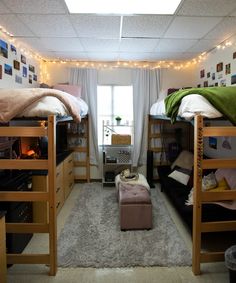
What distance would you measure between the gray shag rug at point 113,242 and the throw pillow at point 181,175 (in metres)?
0.54

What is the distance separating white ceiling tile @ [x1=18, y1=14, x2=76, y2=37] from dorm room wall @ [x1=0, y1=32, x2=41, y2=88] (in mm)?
461

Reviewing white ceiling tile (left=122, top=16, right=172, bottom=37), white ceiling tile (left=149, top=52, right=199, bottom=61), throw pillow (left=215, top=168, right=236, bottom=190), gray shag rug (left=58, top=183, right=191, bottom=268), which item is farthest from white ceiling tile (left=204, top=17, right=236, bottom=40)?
gray shag rug (left=58, top=183, right=191, bottom=268)

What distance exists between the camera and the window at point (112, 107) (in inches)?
209

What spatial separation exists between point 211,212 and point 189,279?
0.76 m

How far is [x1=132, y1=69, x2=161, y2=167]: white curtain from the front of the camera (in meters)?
5.16

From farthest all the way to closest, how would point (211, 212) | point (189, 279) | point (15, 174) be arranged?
point (15, 174) → point (211, 212) → point (189, 279)

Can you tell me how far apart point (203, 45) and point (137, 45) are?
102 cm

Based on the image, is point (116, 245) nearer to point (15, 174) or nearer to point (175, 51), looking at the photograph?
point (15, 174)

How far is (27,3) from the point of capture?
2451mm

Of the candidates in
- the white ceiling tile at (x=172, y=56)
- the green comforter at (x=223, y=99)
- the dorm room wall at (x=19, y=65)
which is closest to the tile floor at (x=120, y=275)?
the green comforter at (x=223, y=99)

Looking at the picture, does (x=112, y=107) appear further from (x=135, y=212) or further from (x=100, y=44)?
(x=135, y=212)

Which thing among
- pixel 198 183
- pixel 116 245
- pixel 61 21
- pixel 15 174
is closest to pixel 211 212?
pixel 198 183

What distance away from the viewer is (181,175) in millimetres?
4203

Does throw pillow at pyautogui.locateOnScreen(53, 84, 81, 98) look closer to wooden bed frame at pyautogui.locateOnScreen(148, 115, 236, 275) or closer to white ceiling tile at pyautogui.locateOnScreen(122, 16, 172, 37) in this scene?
white ceiling tile at pyautogui.locateOnScreen(122, 16, 172, 37)
